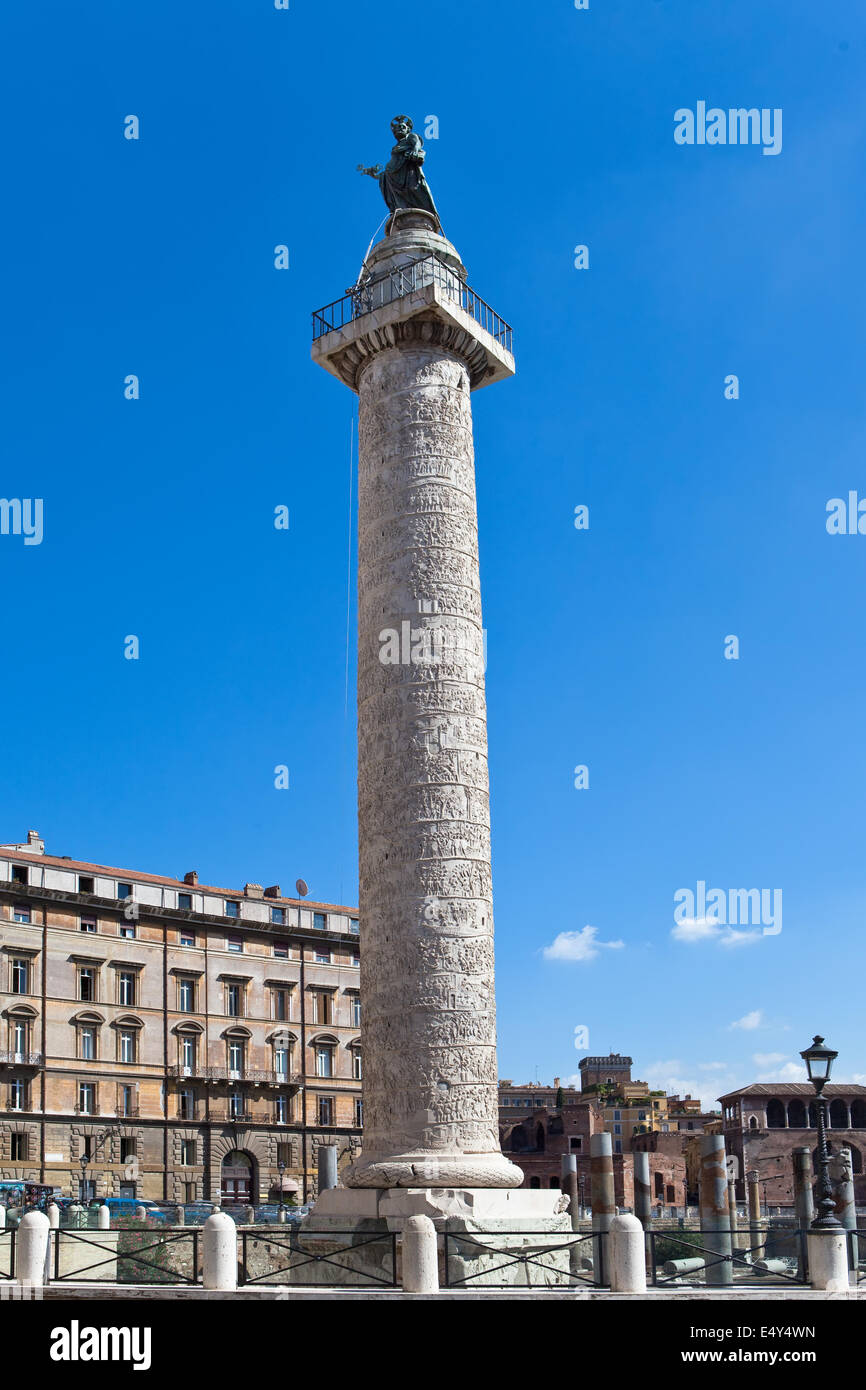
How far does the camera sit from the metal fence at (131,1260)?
45.1 ft

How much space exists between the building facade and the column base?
98.7 ft

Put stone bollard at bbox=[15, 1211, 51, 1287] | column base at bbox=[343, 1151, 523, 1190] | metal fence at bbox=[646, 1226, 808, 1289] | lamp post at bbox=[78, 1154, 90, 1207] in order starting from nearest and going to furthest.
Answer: stone bollard at bbox=[15, 1211, 51, 1287] < metal fence at bbox=[646, 1226, 808, 1289] < column base at bbox=[343, 1151, 523, 1190] < lamp post at bbox=[78, 1154, 90, 1207]

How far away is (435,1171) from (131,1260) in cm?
354

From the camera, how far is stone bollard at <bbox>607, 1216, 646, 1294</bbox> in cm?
1272

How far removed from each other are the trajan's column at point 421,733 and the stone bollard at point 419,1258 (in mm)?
3257

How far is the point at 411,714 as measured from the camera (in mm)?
17844

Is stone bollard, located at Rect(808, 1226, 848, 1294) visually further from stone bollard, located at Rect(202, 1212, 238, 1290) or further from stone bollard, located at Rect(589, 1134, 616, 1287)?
stone bollard, located at Rect(202, 1212, 238, 1290)

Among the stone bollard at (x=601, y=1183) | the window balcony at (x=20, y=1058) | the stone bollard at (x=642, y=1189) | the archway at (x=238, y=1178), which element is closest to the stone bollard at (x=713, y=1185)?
the stone bollard at (x=642, y=1189)

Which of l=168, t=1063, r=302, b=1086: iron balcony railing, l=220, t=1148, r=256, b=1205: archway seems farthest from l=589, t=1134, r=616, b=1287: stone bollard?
l=220, t=1148, r=256, b=1205: archway

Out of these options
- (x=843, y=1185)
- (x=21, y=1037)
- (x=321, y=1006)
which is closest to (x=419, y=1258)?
(x=843, y=1185)

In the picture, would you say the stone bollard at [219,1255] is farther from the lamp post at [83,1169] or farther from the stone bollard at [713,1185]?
the lamp post at [83,1169]

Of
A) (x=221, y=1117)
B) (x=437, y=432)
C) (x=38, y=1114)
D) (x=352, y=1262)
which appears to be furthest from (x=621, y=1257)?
(x=221, y=1117)

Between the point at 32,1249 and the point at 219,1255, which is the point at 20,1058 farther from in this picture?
the point at 219,1255
